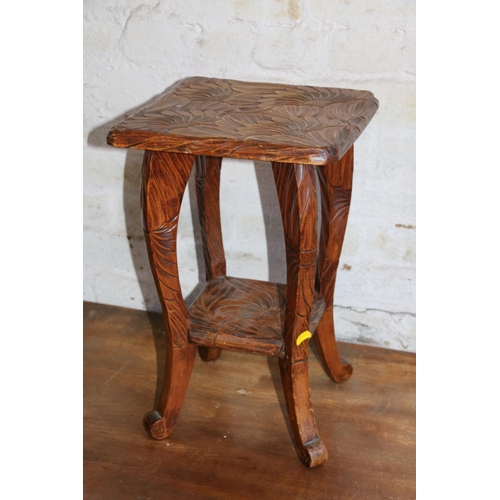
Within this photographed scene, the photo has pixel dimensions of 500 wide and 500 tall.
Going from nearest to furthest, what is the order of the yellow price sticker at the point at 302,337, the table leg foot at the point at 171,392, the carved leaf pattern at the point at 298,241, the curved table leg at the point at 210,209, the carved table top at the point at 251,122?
the carved table top at the point at 251,122
the carved leaf pattern at the point at 298,241
the yellow price sticker at the point at 302,337
the table leg foot at the point at 171,392
the curved table leg at the point at 210,209

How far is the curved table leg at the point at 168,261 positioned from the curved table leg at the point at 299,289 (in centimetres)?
22

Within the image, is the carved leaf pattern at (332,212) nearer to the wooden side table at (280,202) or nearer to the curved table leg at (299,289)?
the wooden side table at (280,202)

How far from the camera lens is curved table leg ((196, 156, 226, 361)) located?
→ 1770 millimetres

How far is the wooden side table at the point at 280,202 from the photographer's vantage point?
1290mm

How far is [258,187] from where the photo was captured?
6.64ft

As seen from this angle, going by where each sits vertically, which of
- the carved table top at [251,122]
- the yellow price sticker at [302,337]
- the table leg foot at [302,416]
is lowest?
the table leg foot at [302,416]

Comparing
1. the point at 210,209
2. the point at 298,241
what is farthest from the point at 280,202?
the point at 210,209

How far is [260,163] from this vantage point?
2002mm

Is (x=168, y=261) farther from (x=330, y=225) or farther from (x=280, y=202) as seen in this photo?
(x=330, y=225)

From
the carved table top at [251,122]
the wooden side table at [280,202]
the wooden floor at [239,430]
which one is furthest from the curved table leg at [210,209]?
the wooden floor at [239,430]

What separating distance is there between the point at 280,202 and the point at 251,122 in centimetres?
17

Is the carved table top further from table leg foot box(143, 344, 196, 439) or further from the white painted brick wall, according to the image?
table leg foot box(143, 344, 196, 439)

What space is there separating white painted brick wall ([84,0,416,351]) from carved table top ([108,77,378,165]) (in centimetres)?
25
